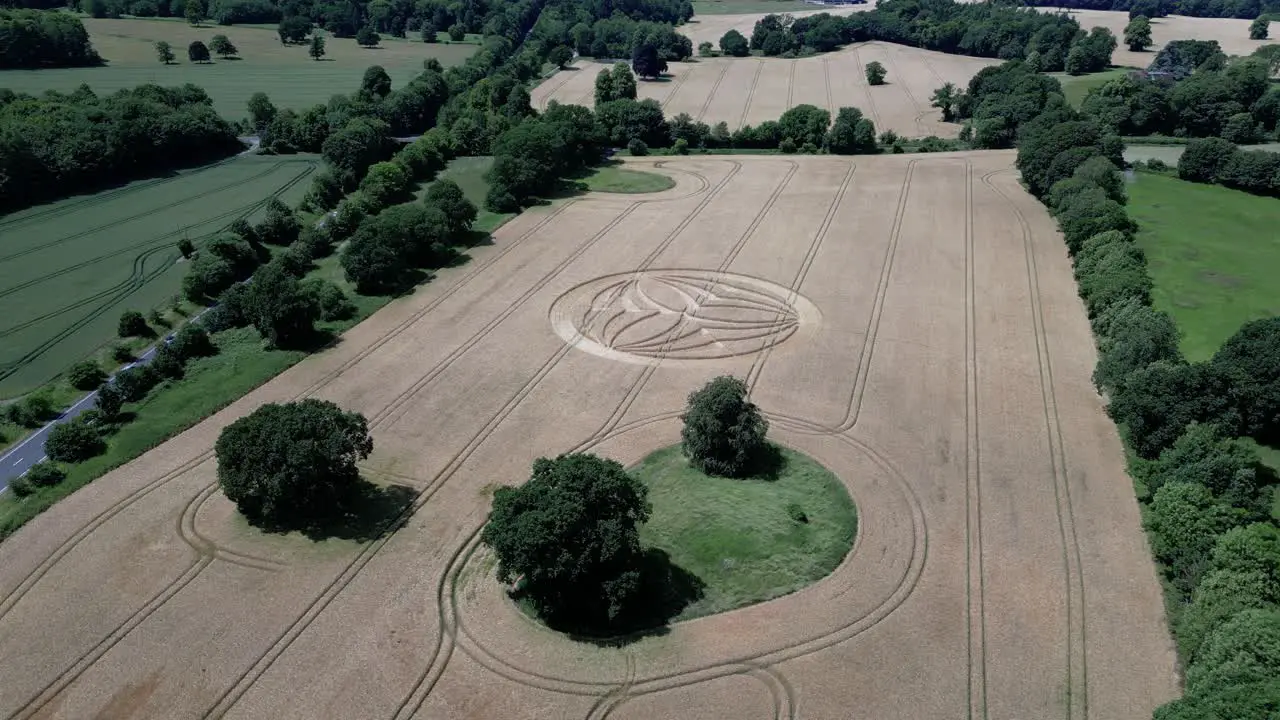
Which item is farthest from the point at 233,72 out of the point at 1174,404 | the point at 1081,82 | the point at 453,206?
the point at 1174,404

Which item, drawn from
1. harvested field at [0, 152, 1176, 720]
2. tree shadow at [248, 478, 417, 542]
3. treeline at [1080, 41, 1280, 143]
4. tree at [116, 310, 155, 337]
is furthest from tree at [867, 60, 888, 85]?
tree shadow at [248, 478, 417, 542]

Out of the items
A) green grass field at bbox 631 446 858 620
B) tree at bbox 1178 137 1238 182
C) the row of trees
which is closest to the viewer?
green grass field at bbox 631 446 858 620

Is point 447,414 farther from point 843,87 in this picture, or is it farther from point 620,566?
point 843,87

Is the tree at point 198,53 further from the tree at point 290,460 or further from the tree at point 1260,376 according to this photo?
the tree at point 1260,376

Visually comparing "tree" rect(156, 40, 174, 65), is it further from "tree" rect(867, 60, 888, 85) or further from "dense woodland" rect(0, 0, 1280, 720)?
"tree" rect(867, 60, 888, 85)

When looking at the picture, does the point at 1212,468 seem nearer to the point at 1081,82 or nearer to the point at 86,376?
the point at 86,376

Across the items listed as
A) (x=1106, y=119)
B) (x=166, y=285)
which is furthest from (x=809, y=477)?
(x=1106, y=119)
